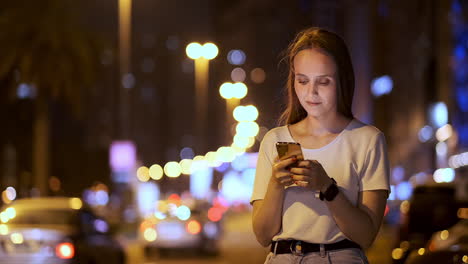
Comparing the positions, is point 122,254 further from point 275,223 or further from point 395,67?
point 395,67

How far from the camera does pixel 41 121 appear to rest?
3678cm

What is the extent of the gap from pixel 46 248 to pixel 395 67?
6559 cm

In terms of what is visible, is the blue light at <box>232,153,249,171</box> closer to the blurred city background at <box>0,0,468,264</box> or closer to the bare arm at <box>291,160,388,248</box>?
the blurred city background at <box>0,0,468,264</box>

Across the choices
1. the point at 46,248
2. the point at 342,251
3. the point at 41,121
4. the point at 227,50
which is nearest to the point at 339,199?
the point at 342,251

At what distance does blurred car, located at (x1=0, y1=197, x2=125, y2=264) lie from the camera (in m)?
13.5

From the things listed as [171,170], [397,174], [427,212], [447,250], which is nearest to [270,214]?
[447,250]

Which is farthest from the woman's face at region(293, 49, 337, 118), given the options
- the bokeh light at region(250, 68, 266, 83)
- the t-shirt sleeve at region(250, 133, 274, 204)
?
the bokeh light at region(250, 68, 266, 83)

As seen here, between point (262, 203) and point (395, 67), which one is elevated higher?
point (395, 67)

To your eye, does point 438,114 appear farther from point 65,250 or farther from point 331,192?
point 331,192

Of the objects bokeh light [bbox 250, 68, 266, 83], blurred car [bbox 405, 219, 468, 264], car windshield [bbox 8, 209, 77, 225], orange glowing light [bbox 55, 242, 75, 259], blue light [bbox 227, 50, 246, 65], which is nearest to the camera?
blurred car [bbox 405, 219, 468, 264]

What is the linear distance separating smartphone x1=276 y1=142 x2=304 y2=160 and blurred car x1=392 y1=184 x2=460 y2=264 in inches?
602

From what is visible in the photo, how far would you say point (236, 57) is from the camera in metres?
120

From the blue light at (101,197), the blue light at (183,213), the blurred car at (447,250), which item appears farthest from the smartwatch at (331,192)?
the blue light at (101,197)

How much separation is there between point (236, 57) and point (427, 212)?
333 feet
